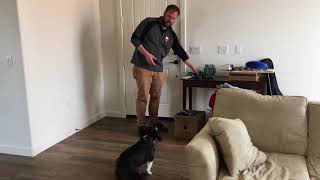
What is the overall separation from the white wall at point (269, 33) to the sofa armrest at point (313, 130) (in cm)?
186

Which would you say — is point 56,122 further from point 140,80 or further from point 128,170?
point 128,170

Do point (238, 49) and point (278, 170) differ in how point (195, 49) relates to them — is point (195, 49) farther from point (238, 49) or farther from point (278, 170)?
point (278, 170)

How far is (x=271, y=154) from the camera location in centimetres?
256

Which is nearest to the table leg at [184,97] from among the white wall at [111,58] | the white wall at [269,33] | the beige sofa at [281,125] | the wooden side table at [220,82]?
the wooden side table at [220,82]

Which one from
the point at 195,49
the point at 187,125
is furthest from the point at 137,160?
the point at 195,49

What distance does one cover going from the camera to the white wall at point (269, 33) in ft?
13.9

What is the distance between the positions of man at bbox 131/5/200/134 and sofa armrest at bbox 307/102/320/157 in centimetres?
197

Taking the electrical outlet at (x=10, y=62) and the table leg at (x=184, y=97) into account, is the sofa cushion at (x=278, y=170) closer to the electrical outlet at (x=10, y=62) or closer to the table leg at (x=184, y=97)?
the table leg at (x=184, y=97)

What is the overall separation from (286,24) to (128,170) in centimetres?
281

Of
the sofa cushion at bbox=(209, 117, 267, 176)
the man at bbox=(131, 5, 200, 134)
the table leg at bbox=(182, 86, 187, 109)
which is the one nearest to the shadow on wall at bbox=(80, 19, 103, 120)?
the man at bbox=(131, 5, 200, 134)

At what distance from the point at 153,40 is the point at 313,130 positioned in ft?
7.38

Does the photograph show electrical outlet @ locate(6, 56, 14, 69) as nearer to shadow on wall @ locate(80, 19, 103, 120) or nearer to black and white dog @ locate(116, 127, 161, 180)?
shadow on wall @ locate(80, 19, 103, 120)

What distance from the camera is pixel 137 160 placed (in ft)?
9.62

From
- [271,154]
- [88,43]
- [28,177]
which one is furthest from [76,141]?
[271,154]
